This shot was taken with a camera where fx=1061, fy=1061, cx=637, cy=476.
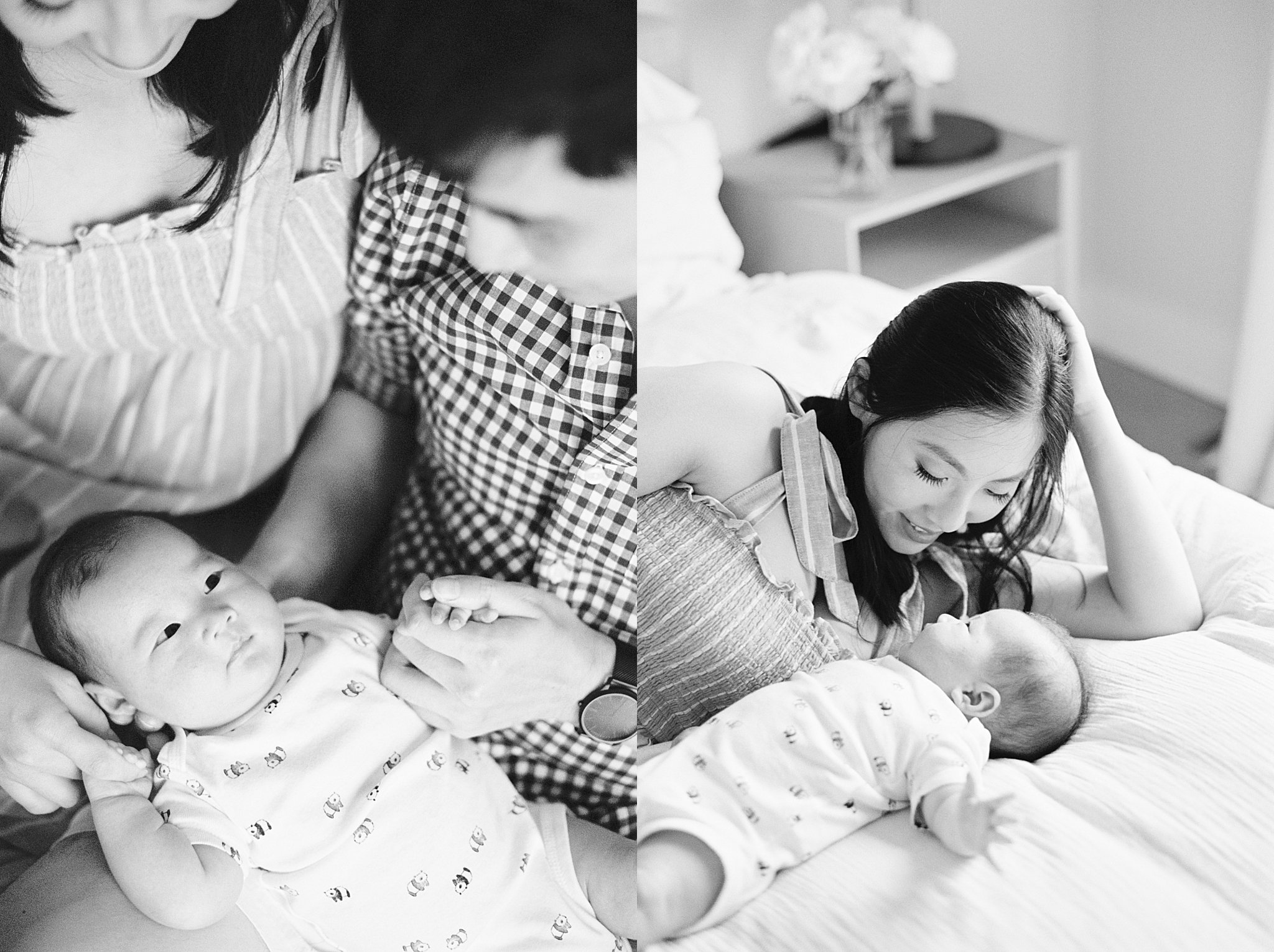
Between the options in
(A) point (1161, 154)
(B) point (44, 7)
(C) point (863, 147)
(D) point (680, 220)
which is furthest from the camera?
(C) point (863, 147)

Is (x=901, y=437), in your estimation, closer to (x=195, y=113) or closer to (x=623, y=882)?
(x=623, y=882)

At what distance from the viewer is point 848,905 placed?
620mm

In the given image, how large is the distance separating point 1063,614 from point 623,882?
1.16 ft

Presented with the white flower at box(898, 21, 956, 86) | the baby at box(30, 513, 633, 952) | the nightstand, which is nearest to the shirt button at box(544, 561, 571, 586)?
the baby at box(30, 513, 633, 952)

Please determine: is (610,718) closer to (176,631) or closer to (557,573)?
(557,573)

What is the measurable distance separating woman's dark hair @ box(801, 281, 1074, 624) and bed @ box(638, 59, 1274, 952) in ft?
0.15

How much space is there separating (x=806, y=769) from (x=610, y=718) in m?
0.16

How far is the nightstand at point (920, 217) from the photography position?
110 centimetres

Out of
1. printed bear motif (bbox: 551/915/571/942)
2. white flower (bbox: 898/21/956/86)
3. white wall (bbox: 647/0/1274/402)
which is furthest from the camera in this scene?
white flower (bbox: 898/21/956/86)

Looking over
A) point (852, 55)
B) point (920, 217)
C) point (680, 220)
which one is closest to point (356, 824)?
point (680, 220)

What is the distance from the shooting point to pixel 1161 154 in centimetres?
105

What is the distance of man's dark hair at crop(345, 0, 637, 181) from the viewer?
2.10 ft

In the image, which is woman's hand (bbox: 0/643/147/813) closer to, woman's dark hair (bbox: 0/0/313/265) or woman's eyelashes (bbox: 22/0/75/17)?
woman's dark hair (bbox: 0/0/313/265)

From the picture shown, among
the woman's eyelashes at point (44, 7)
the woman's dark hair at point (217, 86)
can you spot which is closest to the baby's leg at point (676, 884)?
the woman's dark hair at point (217, 86)
